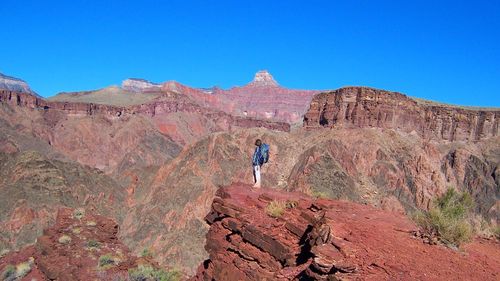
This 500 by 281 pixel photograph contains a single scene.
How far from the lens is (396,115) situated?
7656 centimetres

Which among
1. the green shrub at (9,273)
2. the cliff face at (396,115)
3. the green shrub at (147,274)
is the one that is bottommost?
the green shrub at (9,273)

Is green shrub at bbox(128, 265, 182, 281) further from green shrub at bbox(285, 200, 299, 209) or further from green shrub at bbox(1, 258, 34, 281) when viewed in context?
green shrub at bbox(285, 200, 299, 209)

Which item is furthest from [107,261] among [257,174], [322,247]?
[322,247]

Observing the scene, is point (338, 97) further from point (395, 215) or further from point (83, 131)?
point (83, 131)

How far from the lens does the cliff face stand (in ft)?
243

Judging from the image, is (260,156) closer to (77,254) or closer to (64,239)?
(77,254)

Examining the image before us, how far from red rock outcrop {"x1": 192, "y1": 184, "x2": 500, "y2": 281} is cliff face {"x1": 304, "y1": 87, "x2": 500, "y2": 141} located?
60.4m

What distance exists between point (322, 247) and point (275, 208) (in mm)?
3623

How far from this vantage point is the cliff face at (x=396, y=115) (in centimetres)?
7406

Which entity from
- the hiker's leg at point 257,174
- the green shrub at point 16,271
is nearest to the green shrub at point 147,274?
the green shrub at point 16,271

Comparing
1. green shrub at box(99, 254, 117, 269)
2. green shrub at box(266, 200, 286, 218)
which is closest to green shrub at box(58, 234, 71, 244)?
green shrub at box(99, 254, 117, 269)

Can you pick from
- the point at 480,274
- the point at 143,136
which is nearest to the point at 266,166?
the point at 480,274

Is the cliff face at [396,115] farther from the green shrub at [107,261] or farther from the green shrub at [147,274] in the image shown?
the green shrub at [107,261]

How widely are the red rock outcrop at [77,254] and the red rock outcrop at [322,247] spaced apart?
10.4 metres
